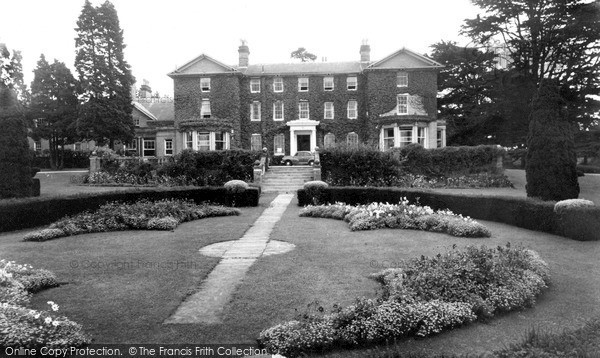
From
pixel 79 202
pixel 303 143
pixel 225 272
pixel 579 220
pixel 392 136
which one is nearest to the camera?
pixel 225 272

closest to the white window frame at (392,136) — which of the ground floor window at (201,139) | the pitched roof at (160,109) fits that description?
the ground floor window at (201,139)

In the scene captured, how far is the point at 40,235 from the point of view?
13461 mm

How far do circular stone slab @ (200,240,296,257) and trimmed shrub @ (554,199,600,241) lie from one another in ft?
25.8

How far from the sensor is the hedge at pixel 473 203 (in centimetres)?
1398

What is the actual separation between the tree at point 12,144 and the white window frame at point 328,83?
28889 millimetres

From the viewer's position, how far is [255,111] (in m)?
43.9

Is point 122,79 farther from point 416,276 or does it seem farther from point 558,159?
point 416,276

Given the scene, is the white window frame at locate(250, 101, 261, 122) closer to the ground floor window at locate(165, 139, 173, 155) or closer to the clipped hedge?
the ground floor window at locate(165, 139, 173, 155)

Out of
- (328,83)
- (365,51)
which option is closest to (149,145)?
(328,83)

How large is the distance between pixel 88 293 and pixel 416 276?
584cm

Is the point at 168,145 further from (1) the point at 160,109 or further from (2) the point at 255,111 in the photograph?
(1) the point at 160,109

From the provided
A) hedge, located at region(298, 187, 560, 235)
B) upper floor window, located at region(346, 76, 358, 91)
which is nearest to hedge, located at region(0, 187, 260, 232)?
hedge, located at region(298, 187, 560, 235)

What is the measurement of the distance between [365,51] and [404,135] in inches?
444

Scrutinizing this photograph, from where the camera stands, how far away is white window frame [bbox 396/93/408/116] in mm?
41253
